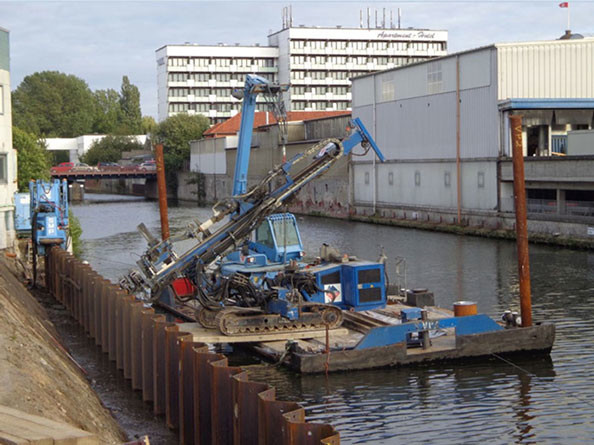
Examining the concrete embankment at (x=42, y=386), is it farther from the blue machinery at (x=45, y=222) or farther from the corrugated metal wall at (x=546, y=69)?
the corrugated metal wall at (x=546, y=69)

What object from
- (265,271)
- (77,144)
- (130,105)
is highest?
(130,105)

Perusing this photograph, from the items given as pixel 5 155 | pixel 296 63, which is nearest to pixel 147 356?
pixel 5 155

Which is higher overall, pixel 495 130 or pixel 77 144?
pixel 77 144

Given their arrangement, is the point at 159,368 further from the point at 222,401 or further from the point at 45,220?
the point at 45,220

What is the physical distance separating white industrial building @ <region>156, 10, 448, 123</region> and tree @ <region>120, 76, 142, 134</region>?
32732mm

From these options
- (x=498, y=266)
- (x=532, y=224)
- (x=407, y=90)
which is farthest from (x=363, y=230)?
(x=498, y=266)

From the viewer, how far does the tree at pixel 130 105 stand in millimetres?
187637

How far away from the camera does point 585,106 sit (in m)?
55.1

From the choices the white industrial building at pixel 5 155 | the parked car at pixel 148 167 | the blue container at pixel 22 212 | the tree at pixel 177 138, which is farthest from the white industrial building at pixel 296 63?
the white industrial building at pixel 5 155

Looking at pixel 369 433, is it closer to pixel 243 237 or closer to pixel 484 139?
pixel 243 237

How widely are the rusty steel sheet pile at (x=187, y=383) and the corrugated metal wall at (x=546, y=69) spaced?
35431 mm

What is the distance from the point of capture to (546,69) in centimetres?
5525

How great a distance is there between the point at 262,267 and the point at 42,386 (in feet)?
45.0

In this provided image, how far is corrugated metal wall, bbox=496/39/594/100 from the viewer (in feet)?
178
